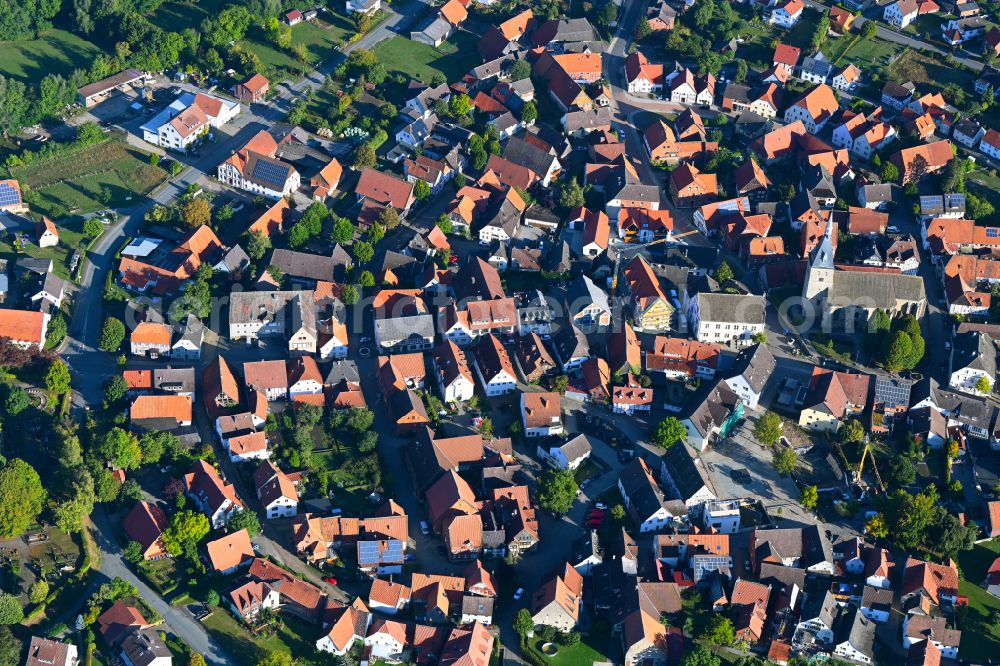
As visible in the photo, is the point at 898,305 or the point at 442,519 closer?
the point at 442,519

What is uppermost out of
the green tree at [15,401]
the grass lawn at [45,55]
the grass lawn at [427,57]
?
the grass lawn at [427,57]

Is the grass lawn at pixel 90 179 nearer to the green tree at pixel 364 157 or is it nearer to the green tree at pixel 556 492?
the green tree at pixel 364 157

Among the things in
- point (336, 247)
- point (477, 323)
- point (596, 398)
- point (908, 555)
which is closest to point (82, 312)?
point (336, 247)

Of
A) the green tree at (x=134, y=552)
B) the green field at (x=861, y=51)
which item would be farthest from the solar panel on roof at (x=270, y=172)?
the green field at (x=861, y=51)

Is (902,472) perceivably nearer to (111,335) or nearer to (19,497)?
(111,335)

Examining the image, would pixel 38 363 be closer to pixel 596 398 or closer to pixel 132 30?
pixel 596 398
